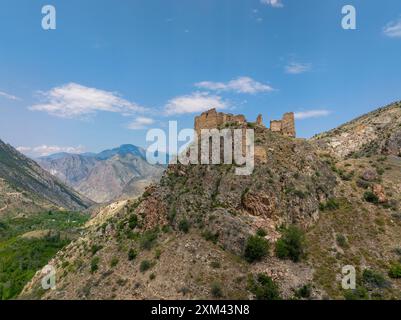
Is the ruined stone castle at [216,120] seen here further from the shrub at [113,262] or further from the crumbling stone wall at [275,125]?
the shrub at [113,262]

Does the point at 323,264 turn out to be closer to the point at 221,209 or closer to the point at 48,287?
the point at 221,209

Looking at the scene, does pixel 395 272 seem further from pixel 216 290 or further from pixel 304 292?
pixel 216 290

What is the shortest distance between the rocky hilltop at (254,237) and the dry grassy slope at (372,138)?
16952 mm

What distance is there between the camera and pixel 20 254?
373 feet

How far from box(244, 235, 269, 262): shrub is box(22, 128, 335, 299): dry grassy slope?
2.26 feet

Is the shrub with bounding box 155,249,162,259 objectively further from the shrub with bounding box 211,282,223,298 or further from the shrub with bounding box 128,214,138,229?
the shrub with bounding box 211,282,223,298

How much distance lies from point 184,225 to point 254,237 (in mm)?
9342

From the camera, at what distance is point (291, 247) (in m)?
43.1

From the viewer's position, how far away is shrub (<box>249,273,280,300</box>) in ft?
124

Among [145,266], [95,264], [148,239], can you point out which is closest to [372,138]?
[148,239]

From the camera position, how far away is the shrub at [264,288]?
37.8m

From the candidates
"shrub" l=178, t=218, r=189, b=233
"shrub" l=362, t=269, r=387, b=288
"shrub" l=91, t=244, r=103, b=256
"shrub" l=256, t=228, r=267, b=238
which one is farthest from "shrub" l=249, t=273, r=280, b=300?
"shrub" l=91, t=244, r=103, b=256
